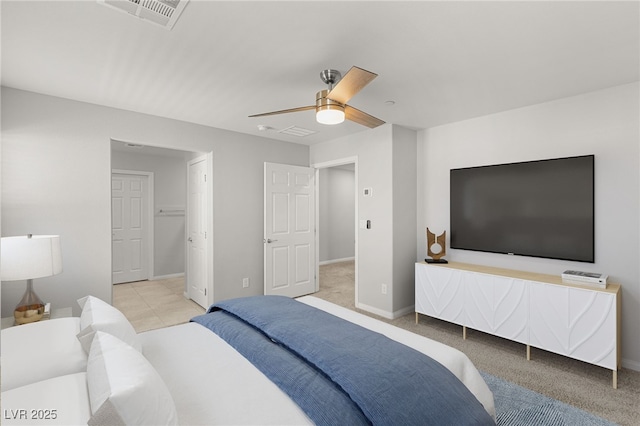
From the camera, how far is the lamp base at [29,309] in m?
2.24

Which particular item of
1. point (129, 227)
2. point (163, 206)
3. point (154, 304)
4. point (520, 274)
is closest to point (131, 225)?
point (129, 227)

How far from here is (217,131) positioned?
400 centimetres

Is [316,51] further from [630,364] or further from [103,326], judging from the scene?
[630,364]

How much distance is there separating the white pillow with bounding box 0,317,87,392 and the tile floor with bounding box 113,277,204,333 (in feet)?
6.26

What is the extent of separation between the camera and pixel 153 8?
66.7 inches

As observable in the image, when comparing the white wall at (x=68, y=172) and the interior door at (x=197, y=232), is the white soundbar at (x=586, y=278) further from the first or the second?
the white wall at (x=68, y=172)

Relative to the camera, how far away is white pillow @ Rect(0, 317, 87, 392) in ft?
4.43

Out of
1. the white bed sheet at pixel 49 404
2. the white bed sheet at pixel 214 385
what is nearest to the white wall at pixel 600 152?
the white bed sheet at pixel 214 385

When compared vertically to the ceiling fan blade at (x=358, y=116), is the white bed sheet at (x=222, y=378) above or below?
below

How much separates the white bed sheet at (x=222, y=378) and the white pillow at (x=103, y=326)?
0.54ft

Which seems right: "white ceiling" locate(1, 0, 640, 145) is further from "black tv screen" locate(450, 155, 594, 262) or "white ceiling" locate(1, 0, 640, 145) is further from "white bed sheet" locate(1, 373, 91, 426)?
"white bed sheet" locate(1, 373, 91, 426)

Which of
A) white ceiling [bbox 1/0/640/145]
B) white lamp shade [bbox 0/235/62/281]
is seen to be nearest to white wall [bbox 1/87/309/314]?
white ceiling [bbox 1/0/640/145]

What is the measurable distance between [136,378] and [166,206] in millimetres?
5563

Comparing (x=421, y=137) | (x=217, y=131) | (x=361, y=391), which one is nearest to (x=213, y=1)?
(x=361, y=391)
